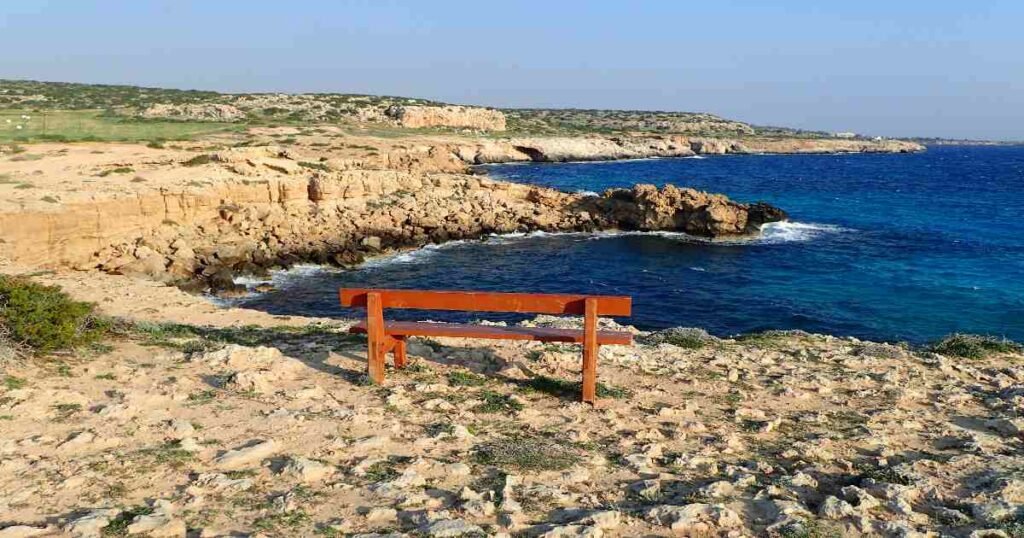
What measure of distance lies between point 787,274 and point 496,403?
71.4 ft

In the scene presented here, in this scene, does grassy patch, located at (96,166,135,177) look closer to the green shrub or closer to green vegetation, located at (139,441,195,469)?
the green shrub

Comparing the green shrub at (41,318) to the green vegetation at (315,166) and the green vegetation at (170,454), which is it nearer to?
the green vegetation at (170,454)

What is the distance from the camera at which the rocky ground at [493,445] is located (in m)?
4.59

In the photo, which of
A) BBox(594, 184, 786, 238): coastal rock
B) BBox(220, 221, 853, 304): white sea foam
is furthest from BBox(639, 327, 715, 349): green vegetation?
BBox(594, 184, 786, 238): coastal rock

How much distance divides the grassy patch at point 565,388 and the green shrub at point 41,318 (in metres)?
5.30

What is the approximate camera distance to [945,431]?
6496 millimetres

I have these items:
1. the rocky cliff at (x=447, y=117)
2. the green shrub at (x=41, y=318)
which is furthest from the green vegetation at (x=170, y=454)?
the rocky cliff at (x=447, y=117)

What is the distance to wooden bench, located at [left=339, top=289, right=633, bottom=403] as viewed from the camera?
22.9 ft

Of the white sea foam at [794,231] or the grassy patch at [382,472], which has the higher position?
the grassy patch at [382,472]

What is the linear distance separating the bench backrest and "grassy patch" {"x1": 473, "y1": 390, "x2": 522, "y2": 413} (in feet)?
3.00

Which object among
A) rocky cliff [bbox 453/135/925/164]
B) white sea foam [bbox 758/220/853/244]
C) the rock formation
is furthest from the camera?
rocky cliff [bbox 453/135/925/164]

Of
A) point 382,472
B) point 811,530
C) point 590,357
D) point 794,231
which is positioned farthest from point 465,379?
point 794,231

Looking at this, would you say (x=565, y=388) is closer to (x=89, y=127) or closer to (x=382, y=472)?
(x=382, y=472)

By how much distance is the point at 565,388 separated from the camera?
24.5ft
